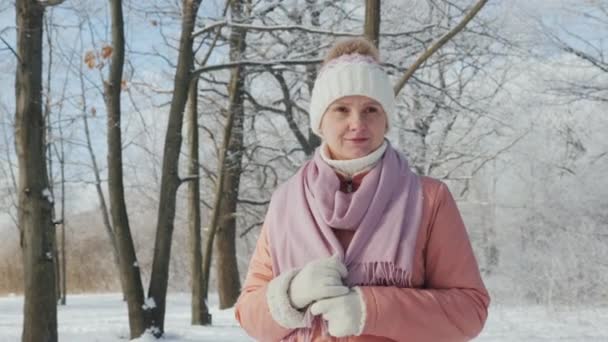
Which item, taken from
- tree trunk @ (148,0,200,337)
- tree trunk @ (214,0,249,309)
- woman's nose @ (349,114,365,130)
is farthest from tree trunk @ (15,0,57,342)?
tree trunk @ (214,0,249,309)

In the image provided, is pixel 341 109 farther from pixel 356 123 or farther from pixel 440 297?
pixel 440 297

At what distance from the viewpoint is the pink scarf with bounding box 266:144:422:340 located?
Answer: 1.84 m

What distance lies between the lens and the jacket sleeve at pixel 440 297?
5.85 feet

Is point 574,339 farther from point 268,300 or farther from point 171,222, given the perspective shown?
point 268,300

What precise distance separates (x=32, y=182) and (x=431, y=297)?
5615mm

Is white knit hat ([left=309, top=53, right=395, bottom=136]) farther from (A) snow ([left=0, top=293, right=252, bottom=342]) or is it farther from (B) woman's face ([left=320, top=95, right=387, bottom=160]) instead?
(A) snow ([left=0, top=293, right=252, bottom=342])

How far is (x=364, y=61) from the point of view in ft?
6.70

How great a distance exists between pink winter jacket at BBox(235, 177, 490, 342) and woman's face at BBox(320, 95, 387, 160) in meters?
0.19

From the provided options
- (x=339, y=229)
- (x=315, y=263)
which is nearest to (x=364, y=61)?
(x=339, y=229)

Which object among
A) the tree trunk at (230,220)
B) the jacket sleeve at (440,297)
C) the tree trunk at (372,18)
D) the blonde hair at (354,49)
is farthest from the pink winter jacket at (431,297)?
the tree trunk at (230,220)

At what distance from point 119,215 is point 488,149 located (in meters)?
13.8

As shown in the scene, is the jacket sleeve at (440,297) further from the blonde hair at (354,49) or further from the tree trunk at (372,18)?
the tree trunk at (372,18)

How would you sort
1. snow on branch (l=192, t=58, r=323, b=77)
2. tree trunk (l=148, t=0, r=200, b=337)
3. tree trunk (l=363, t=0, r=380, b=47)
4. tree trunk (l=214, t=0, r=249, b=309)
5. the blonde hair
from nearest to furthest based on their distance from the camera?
the blonde hair
tree trunk (l=363, t=0, r=380, b=47)
tree trunk (l=148, t=0, r=200, b=337)
snow on branch (l=192, t=58, r=323, b=77)
tree trunk (l=214, t=0, r=249, b=309)

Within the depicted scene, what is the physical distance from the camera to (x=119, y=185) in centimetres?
881
